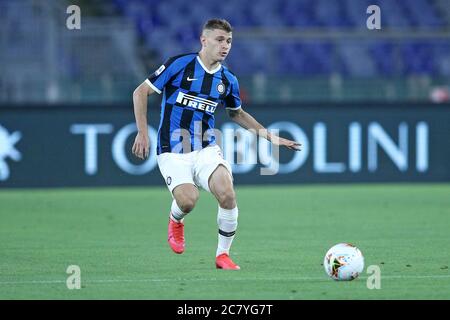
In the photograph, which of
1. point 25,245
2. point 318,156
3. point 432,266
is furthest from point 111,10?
point 432,266

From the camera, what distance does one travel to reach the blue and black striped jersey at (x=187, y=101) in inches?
371

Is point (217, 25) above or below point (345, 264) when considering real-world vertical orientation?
above

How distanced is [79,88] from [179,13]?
5.00 m

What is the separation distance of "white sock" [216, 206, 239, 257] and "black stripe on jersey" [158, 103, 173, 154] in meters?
0.87

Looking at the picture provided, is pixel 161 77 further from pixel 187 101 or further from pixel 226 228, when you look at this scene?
pixel 226 228

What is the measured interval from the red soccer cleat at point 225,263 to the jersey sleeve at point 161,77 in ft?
5.21

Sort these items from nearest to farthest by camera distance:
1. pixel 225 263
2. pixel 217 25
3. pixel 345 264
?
pixel 345 264 → pixel 225 263 → pixel 217 25

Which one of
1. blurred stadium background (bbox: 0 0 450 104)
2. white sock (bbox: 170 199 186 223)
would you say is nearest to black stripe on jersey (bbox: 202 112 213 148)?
white sock (bbox: 170 199 186 223)

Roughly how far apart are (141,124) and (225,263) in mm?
1401

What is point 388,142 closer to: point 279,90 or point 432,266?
point 279,90

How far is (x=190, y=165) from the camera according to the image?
368 inches

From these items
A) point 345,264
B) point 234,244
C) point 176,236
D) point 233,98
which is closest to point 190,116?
point 233,98
